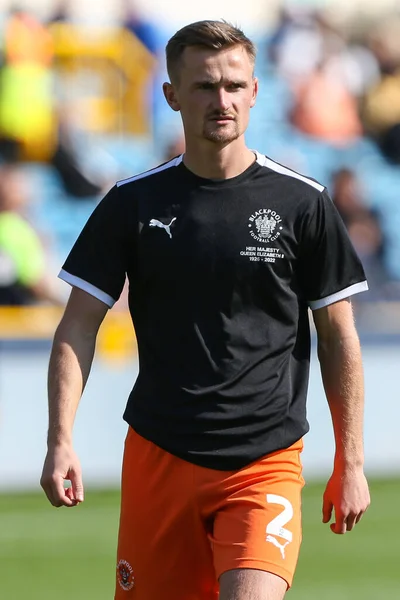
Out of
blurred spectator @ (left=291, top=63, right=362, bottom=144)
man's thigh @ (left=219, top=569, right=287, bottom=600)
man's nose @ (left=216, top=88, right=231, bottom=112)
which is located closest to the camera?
man's thigh @ (left=219, top=569, right=287, bottom=600)

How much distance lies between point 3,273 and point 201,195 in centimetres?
686

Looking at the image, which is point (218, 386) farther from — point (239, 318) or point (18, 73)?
point (18, 73)

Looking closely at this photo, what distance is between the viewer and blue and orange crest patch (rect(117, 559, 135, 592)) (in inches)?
165

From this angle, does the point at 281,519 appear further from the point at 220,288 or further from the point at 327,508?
the point at 220,288

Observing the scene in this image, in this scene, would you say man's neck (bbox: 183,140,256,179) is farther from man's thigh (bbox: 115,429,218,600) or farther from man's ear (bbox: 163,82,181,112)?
man's thigh (bbox: 115,429,218,600)

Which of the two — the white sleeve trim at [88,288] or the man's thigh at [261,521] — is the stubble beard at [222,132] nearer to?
the white sleeve trim at [88,288]

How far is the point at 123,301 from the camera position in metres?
10.9

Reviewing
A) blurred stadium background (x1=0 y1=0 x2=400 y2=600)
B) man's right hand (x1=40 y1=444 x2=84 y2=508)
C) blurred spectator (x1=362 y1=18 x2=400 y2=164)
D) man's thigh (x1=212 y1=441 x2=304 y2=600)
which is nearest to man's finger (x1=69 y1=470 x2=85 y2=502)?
man's right hand (x1=40 y1=444 x2=84 y2=508)

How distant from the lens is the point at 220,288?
4098mm

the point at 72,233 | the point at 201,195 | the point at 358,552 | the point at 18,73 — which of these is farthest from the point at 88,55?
the point at 201,195

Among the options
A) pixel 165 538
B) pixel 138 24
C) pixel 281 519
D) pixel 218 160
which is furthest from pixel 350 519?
pixel 138 24

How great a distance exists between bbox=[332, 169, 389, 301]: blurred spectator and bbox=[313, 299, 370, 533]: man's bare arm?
24.8 feet

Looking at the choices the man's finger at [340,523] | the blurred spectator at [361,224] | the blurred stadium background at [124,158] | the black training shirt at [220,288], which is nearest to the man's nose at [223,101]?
the black training shirt at [220,288]

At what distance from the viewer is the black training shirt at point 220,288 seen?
13.4 feet
